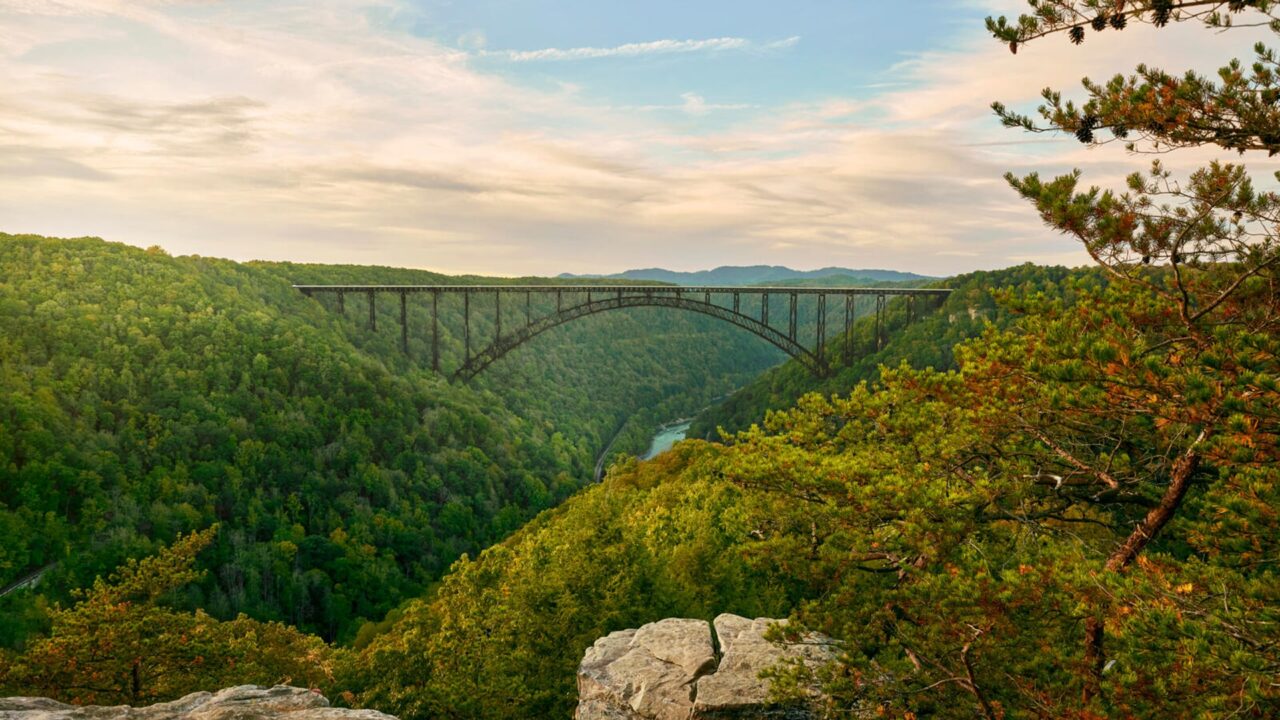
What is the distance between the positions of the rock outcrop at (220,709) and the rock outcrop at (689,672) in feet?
9.91

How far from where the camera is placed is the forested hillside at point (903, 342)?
62656 mm

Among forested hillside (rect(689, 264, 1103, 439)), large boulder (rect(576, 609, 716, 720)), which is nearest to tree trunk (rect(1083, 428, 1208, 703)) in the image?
large boulder (rect(576, 609, 716, 720))

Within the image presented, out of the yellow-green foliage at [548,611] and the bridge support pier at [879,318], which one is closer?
the yellow-green foliage at [548,611]

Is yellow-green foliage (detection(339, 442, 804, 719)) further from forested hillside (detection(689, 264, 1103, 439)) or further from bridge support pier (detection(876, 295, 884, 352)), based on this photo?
bridge support pier (detection(876, 295, 884, 352))

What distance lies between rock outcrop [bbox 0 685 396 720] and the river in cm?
7636

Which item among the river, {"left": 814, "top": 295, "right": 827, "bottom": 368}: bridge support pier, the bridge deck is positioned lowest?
the river

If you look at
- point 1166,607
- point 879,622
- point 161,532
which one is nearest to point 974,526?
point 879,622

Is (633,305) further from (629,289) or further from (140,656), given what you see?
(140,656)

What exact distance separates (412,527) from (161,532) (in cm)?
1460

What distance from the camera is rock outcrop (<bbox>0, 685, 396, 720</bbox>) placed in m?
Result: 9.11

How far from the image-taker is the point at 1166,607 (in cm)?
546

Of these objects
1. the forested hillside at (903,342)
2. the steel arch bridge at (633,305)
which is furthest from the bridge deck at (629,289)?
the forested hillside at (903,342)

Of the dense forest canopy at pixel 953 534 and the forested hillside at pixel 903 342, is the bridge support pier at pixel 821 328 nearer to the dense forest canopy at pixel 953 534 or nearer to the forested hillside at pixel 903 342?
the forested hillside at pixel 903 342

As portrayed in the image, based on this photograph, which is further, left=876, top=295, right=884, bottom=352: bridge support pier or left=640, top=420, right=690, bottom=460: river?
left=640, top=420, right=690, bottom=460: river
